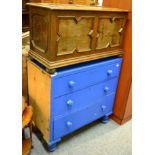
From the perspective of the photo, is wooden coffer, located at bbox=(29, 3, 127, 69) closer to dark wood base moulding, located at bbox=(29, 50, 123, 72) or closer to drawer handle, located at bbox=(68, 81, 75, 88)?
dark wood base moulding, located at bbox=(29, 50, 123, 72)

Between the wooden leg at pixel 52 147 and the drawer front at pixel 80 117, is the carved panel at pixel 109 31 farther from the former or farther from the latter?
the wooden leg at pixel 52 147

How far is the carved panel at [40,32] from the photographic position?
119 cm

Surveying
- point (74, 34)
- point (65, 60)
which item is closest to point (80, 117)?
point (65, 60)

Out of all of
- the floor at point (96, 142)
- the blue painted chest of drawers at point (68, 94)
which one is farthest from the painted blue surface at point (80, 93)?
the floor at point (96, 142)

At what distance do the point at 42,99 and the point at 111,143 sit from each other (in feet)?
2.57

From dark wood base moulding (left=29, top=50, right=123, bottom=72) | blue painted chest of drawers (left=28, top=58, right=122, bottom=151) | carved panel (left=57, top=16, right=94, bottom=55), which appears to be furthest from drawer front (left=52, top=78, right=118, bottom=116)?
carved panel (left=57, top=16, right=94, bottom=55)

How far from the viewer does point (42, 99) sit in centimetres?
142

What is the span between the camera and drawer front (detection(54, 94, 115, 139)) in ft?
4.84

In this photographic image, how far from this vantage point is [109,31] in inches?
58.6
